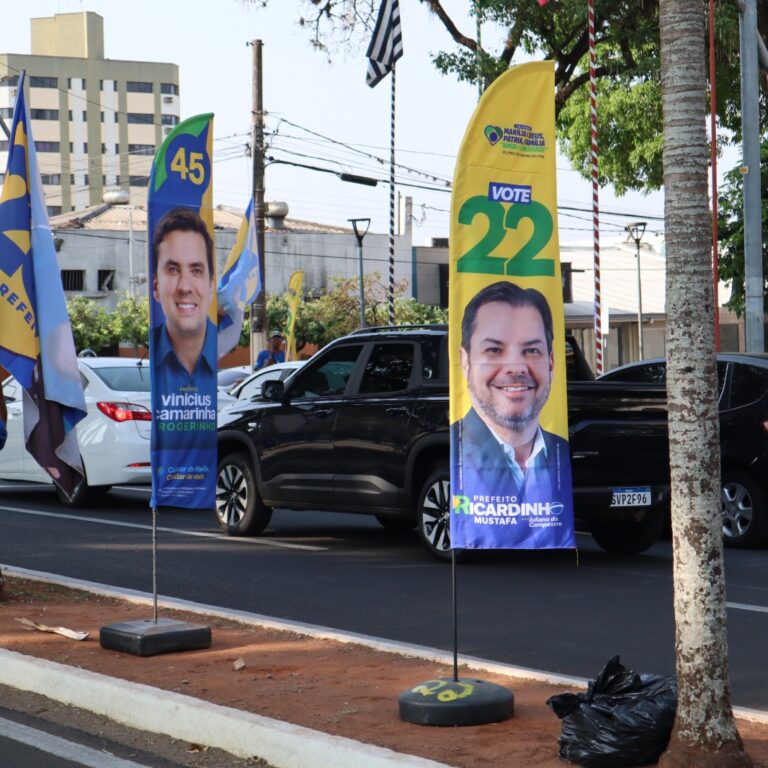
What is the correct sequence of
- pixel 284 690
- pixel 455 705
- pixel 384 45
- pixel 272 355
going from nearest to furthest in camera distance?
pixel 455 705, pixel 284 690, pixel 384 45, pixel 272 355

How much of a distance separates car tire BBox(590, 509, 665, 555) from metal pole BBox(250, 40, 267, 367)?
666 inches

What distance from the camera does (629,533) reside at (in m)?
12.3

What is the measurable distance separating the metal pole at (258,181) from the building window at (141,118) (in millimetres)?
93439

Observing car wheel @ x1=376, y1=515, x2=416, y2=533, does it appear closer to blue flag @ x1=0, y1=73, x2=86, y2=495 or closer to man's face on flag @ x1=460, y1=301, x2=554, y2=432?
blue flag @ x1=0, y1=73, x2=86, y2=495

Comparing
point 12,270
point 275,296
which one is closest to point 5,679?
point 12,270

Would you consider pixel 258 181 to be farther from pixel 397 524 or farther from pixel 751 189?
pixel 397 524

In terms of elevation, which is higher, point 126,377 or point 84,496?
point 126,377

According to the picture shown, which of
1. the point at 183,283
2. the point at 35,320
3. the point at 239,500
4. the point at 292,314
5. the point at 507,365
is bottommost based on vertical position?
the point at 239,500

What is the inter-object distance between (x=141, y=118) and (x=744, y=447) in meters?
115

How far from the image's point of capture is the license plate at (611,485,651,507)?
36.9 feet

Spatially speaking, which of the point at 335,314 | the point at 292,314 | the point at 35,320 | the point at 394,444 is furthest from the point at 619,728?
the point at 335,314

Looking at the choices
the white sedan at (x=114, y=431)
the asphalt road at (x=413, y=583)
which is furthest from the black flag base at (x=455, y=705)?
the white sedan at (x=114, y=431)

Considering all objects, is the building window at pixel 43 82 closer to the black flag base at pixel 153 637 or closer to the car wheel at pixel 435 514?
the car wheel at pixel 435 514

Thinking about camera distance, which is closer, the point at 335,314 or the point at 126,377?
the point at 126,377
